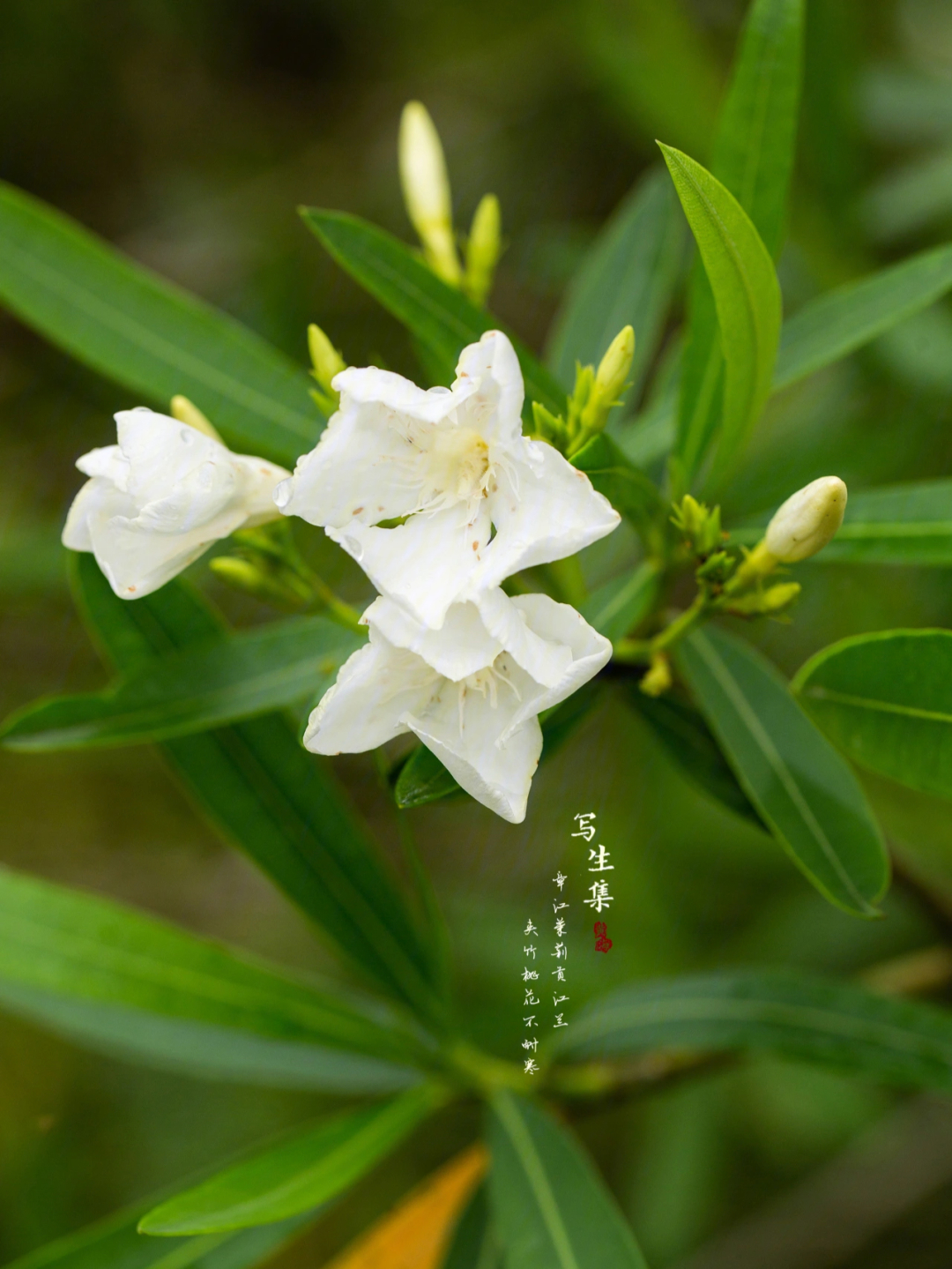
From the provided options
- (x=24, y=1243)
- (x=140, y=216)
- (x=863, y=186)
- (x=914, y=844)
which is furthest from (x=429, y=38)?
(x=24, y=1243)

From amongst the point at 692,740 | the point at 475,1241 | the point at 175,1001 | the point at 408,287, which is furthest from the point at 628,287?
the point at 475,1241

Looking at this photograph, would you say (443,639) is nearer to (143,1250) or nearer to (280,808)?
(280,808)

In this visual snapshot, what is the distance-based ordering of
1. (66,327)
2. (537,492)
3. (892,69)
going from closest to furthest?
(537,492) < (66,327) < (892,69)

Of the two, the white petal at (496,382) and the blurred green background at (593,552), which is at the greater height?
the white petal at (496,382)

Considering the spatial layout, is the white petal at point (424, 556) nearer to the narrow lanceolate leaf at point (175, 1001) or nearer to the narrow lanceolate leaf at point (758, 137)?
the narrow lanceolate leaf at point (758, 137)

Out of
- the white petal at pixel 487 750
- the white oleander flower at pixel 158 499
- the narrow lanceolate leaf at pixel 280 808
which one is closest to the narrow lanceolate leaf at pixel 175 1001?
the narrow lanceolate leaf at pixel 280 808

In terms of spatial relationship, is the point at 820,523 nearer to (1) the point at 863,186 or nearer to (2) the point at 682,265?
(2) the point at 682,265
